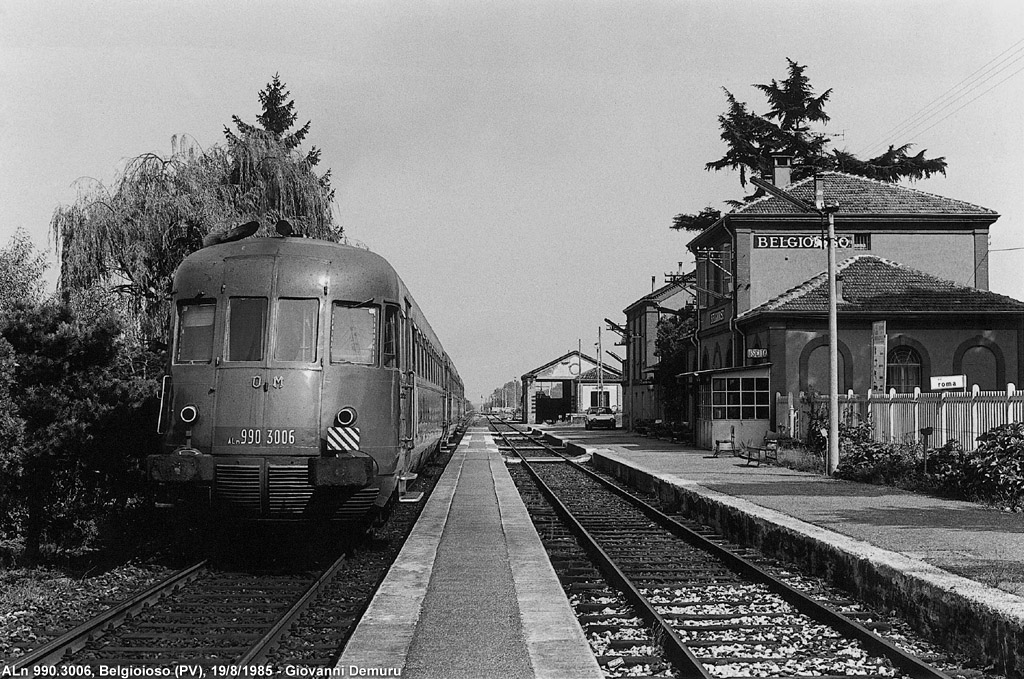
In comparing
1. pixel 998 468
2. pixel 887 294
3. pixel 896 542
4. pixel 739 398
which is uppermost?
pixel 887 294

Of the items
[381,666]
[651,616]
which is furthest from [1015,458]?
[381,666]

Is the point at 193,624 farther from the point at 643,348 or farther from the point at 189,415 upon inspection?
the point at 643,348

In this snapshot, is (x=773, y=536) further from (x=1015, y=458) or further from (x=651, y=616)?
(x=1015, y=458)

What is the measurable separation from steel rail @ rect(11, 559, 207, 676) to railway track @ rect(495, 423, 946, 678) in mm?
3479

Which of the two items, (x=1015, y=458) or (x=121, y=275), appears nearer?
(x=1015, y=458)

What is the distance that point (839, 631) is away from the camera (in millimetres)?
7512

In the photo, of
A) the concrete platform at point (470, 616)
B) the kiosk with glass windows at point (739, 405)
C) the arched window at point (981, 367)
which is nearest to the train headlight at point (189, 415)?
the concrete platform at point (470, 616)

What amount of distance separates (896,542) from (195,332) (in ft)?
24.0

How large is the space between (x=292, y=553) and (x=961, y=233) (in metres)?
29.2

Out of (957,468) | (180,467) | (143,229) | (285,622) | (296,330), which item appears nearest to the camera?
(285,622)

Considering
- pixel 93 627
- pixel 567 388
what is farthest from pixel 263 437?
pixel 567 388

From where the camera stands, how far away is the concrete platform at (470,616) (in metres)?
→ 6.06

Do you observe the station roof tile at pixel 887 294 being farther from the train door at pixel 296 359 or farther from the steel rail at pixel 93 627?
the steel rail at pixel 93 627

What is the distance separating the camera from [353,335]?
32.8ft
